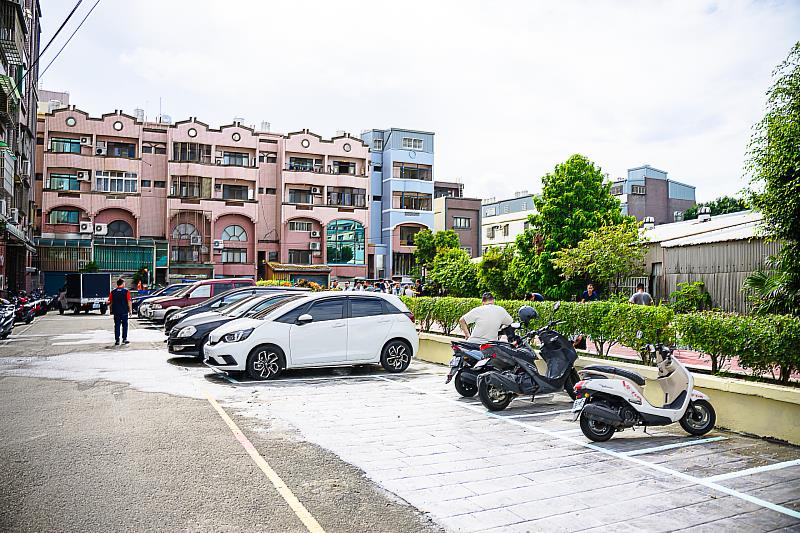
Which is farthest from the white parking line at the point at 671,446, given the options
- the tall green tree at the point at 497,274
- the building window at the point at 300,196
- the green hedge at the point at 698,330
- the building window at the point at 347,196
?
the building window at the point at 347,196

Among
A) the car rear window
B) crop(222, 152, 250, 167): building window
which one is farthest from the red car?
crop(222, 152, 250, 167): building window

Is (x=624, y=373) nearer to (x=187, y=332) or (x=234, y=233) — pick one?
(x=187, y=332)

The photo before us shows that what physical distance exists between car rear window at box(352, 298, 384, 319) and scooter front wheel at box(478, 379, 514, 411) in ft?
12.5

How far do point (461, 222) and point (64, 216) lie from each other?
35644mm

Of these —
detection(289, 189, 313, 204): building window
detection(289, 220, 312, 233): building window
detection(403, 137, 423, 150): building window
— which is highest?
detection(403, 137, 423, 150): building window

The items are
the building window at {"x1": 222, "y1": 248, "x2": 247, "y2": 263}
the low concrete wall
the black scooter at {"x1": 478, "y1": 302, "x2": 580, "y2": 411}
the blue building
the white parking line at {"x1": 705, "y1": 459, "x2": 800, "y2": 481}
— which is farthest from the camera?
the blue building

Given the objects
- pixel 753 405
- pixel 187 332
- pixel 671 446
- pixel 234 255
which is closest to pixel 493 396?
pixel 671 446

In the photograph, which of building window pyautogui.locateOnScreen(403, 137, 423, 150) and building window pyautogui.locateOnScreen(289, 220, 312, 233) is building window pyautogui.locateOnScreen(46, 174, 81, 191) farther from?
building window pyautogui.locateOnScreen(403, 137, 423, 150)

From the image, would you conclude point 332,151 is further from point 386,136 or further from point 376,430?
point 376,430

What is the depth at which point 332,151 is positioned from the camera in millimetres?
60875

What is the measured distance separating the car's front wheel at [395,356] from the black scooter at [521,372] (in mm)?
3556

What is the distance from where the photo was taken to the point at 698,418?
8.00 meters

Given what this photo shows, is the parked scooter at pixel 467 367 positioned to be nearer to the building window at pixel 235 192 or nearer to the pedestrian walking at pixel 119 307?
the pedestrian walking at pixel 119 307

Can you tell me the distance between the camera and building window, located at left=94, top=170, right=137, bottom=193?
53031mm
